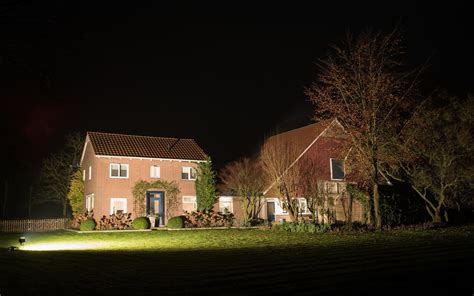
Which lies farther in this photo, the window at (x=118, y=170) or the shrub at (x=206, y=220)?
the window at (x=118, y=170)

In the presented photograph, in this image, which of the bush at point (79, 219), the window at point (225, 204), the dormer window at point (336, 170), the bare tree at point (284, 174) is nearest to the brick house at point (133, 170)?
the bush at point (79, 219)

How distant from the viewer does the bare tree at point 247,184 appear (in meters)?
36.4

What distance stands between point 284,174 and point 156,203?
12036 mm

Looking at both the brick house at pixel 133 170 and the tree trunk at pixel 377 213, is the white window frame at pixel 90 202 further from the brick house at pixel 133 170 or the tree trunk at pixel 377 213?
the tree trunk at pixel 377 213

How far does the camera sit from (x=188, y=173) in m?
38.7

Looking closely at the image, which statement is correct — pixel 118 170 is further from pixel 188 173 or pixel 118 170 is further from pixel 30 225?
pixel 30 225

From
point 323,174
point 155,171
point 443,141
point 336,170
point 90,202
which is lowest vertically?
point 90,202

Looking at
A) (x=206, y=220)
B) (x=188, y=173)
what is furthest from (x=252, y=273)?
(x=188, y=173)

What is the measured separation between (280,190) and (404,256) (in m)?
18.2

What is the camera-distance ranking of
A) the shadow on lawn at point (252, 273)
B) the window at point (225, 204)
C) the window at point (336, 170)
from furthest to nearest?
the window at point (225, 204) → the window at point (336, 170) → the shadow on lawn at point (252, 273)

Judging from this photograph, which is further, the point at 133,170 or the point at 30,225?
the point at 133,170

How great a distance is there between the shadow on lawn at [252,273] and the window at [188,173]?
962 inches

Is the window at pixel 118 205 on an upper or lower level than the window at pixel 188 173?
lower

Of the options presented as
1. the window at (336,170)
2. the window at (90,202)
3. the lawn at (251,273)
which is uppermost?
the window at (336,170)
